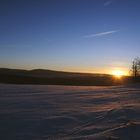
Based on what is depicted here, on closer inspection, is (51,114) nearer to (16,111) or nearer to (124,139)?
(16,111)

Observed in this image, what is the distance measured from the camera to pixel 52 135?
6.91 metres

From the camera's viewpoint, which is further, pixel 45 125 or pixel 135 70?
pixel 135 70

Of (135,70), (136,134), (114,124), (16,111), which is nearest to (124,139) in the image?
(136,134)

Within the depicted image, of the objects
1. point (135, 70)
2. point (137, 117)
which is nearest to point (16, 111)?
point (137, 117)

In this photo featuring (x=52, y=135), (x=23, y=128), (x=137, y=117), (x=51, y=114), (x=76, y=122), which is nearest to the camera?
(x=52, y=135)

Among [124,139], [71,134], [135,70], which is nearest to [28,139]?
[71,134]

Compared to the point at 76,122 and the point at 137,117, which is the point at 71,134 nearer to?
the point at 76,122

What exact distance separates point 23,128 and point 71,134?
1.48 m

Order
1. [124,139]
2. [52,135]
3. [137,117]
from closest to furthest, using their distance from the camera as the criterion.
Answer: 1. [124,139]
2. [52,135]
3. [137,117]

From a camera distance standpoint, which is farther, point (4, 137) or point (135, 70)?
point (135, 70)

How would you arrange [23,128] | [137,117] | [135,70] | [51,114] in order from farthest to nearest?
1. [135,70]
2. [51,114]
3. [137,117]
4. [23,128]

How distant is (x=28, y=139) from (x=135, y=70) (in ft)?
208

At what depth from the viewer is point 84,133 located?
7.05m

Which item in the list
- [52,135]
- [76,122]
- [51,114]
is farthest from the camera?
[51,114]
